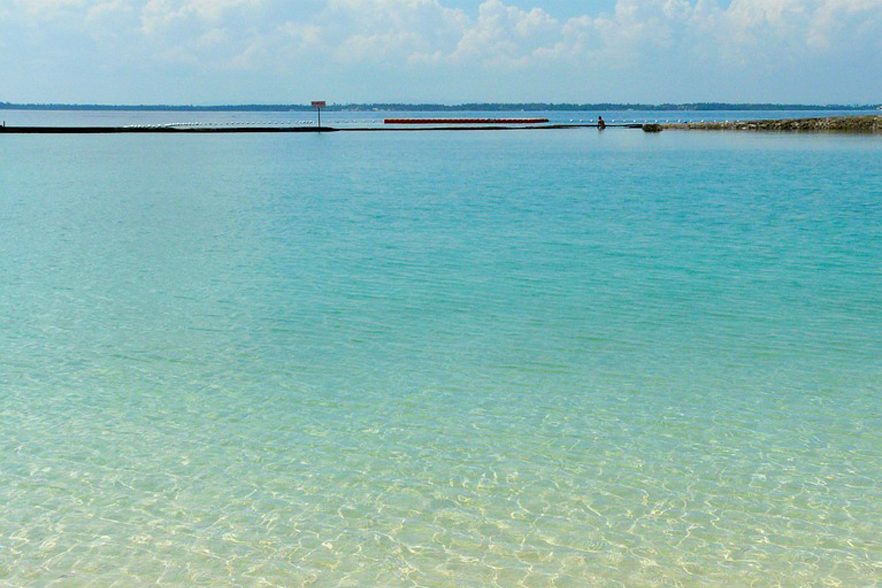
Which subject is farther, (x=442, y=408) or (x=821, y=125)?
(x=821, y=125)

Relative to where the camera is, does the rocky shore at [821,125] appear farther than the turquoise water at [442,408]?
Yes

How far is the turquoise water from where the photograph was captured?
23.0 feet

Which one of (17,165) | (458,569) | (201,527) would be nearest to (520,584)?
(458,569)

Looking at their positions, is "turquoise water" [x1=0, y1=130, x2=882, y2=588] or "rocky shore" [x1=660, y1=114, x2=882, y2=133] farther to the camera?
"rocky shore" [x1=660, y1=114, x2=882, y2=133]

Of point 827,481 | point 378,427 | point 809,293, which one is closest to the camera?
point 827,481

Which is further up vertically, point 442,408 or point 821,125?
point 821,125

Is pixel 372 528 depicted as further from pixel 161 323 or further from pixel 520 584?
pixel 161 323

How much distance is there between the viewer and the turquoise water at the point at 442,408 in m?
7.02

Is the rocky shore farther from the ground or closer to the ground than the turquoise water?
farther from the ground

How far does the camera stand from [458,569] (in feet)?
22.1

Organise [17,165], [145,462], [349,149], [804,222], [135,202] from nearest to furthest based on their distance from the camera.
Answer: [145,462] → [804,222] → [135,202] → [17,165] → [349,149]

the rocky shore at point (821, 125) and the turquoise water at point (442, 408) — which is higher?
the rocky shore at point (821, 125)

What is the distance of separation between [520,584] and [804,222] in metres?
23.7

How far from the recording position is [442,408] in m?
10.3
